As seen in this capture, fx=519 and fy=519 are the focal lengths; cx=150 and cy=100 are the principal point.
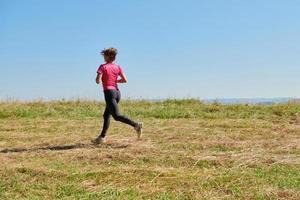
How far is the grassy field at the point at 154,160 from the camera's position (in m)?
6.23

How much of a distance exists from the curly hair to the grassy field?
5.20ft

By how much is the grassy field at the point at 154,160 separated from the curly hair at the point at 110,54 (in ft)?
5.20

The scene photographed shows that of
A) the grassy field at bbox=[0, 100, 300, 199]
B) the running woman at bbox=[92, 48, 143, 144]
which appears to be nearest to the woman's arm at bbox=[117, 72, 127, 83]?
the running woman at bbox=[92, 48, 143, 144]

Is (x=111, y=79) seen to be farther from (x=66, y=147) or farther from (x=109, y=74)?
(x=66, y=147)

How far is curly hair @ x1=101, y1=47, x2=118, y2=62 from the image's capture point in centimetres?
957

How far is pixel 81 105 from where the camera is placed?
19250 mm

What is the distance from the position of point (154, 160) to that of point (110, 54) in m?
2.54

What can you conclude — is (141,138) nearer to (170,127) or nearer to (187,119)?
(170,127)

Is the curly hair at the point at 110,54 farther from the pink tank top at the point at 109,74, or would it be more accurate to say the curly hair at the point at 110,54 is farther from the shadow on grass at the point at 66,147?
the shadow on grass at the point at 66,147

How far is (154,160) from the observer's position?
26.1ft

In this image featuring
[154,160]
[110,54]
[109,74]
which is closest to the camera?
[154,160]

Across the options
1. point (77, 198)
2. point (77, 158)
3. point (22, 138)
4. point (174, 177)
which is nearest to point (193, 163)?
point (174, 177)

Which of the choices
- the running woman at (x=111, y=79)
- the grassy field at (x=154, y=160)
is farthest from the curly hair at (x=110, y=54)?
the grassy field at (x=154, y=160)

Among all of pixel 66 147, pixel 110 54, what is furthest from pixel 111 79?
pixel 66 147
